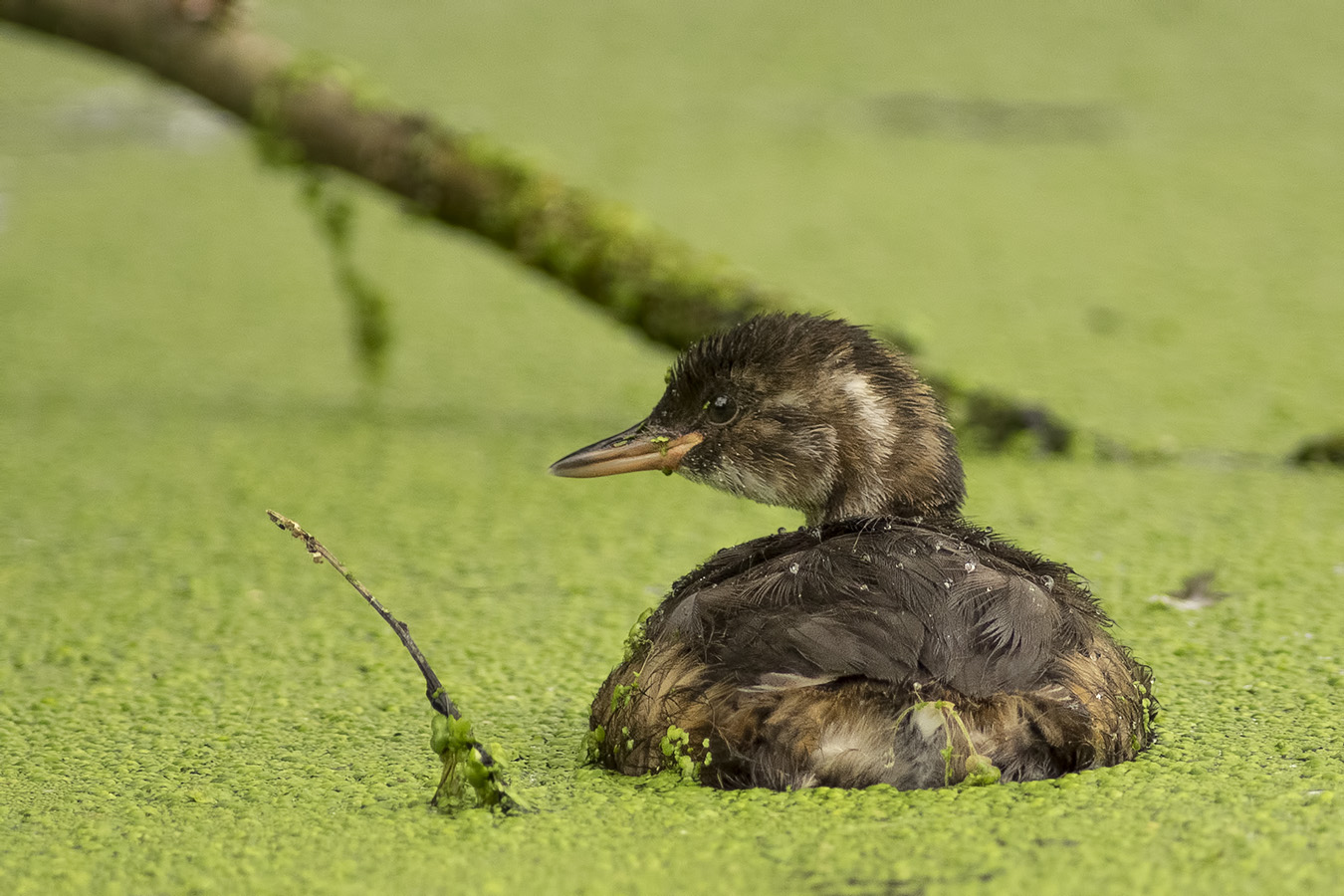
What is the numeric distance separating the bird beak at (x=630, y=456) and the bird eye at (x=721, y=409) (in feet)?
0.22

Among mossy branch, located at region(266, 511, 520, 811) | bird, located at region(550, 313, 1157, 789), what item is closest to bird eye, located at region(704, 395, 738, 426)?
bird, located at region(550, 313, 1157, 789)

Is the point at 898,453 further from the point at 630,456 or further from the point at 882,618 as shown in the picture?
the point at 882,618

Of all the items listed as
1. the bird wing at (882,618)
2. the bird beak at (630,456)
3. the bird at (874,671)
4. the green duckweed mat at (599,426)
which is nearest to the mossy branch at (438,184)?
the green duckweed mat at (599,426)

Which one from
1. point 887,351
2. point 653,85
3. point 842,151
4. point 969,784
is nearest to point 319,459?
point 887,351

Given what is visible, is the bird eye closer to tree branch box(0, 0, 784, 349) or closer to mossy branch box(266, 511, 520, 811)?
mossy branch box(266, 511, 520, 811)

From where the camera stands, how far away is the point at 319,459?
4367 mm

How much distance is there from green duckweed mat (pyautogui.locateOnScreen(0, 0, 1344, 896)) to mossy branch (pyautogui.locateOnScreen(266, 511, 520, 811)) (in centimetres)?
4

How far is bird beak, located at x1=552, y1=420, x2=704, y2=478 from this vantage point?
9.43ft

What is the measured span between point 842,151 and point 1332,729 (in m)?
5.12

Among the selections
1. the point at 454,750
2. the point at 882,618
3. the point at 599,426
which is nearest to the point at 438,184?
the point at 599,426

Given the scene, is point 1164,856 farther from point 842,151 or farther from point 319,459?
point 842,151

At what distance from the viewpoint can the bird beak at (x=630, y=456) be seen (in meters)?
2.88

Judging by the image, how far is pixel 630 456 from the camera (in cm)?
290

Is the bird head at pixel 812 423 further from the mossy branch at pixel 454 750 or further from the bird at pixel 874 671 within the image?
the mossy branch at pixel 454 750
